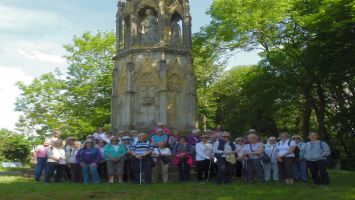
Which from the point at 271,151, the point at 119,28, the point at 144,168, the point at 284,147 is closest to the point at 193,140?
the point at 144,168

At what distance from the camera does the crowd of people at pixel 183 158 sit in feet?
40.7

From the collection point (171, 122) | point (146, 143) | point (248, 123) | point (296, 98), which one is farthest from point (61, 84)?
point (146, 143)

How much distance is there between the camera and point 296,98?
2902 cm

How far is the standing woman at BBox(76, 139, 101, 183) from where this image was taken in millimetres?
13016

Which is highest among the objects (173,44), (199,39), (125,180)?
(199,39)

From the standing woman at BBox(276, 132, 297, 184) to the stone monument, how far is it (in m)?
4.68

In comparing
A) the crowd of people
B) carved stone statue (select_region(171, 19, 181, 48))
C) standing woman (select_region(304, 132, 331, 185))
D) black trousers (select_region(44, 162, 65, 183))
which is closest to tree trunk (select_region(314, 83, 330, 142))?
carved stone statue (select_region(171, 19, 181, 48))

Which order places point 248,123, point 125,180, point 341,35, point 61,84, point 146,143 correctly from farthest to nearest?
point 61,84 → point 248,123 → point 341,35 → point 125,180 → point 146,143

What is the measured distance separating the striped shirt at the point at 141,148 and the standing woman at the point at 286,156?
4.02 m

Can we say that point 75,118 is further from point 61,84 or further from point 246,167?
point 246,167

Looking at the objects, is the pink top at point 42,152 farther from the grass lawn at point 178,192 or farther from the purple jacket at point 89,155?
the grass lawn at point 178,192

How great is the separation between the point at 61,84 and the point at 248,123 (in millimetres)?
16932

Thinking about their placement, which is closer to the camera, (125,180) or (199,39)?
(125,180)

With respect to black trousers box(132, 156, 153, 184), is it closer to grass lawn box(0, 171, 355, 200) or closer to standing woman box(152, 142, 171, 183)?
standing woman box(152, 142, 171, 183)
